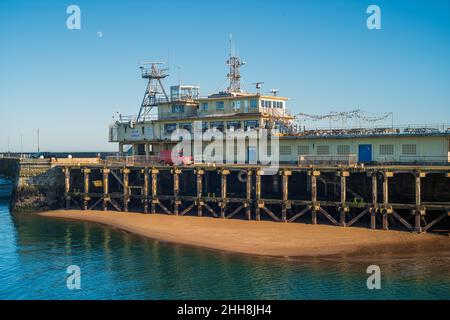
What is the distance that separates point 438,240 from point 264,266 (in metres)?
14.1

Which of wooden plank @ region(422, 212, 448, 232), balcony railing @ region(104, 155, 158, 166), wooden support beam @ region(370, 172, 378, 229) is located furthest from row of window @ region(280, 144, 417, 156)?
balcony railing @ region(104, 155, 158, 166)

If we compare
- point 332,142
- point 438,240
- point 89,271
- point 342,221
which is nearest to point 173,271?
point 89,271

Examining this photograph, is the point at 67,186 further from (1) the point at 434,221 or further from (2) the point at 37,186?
(1) the point at 434,221

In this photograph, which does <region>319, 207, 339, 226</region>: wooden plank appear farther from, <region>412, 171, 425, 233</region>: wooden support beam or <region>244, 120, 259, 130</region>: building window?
<region>244, 120, 259, 130</region>: building window

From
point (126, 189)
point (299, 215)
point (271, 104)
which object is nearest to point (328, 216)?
point (299, 215)

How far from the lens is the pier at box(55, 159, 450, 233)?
42688 millimetres

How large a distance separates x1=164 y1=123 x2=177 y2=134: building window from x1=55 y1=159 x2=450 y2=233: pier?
17.9 feet

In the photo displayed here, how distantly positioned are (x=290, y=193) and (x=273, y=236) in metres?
12.2

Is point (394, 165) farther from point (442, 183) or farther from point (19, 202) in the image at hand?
point (19, 202)

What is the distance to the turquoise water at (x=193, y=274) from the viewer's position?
3016 centimetres

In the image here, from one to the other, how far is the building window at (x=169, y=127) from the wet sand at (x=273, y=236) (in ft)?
49.6

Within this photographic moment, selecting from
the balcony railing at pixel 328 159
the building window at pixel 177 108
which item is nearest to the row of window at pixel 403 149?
the balcony railing at pixel 328 159

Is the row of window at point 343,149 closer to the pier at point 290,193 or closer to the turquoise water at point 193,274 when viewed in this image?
the pier at point 290,193

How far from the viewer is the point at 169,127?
6272 centimetres
